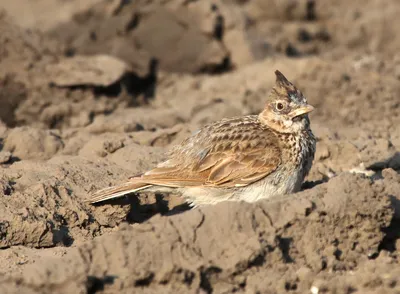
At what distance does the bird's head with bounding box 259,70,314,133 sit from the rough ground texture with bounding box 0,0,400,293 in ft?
→ 2.97

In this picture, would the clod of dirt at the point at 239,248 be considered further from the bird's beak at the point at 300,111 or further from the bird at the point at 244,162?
the bird's beak at the point at 300,111

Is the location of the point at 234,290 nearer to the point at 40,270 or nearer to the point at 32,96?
the point at 40,270

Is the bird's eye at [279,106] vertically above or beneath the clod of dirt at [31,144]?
above

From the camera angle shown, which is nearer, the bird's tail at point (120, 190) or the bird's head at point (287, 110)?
the bird's tail at point (120, 190)

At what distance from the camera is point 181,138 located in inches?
386

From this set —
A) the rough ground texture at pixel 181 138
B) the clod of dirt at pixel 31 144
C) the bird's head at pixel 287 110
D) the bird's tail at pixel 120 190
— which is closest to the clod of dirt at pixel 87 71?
the rough ground texture at pixel 181 138

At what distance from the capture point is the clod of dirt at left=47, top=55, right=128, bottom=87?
1228 cm

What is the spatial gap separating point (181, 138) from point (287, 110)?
213 cm

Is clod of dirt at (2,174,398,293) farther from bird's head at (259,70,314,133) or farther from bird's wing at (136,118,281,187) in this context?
bird's head at (259,70,314,133)

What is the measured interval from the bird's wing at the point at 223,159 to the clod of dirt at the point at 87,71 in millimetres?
4508

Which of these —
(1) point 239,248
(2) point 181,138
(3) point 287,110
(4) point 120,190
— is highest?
(3) point 287,110

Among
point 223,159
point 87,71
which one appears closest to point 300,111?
point 223,159

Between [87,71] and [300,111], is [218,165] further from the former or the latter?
[87,71]

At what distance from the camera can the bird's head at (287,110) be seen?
787cm
